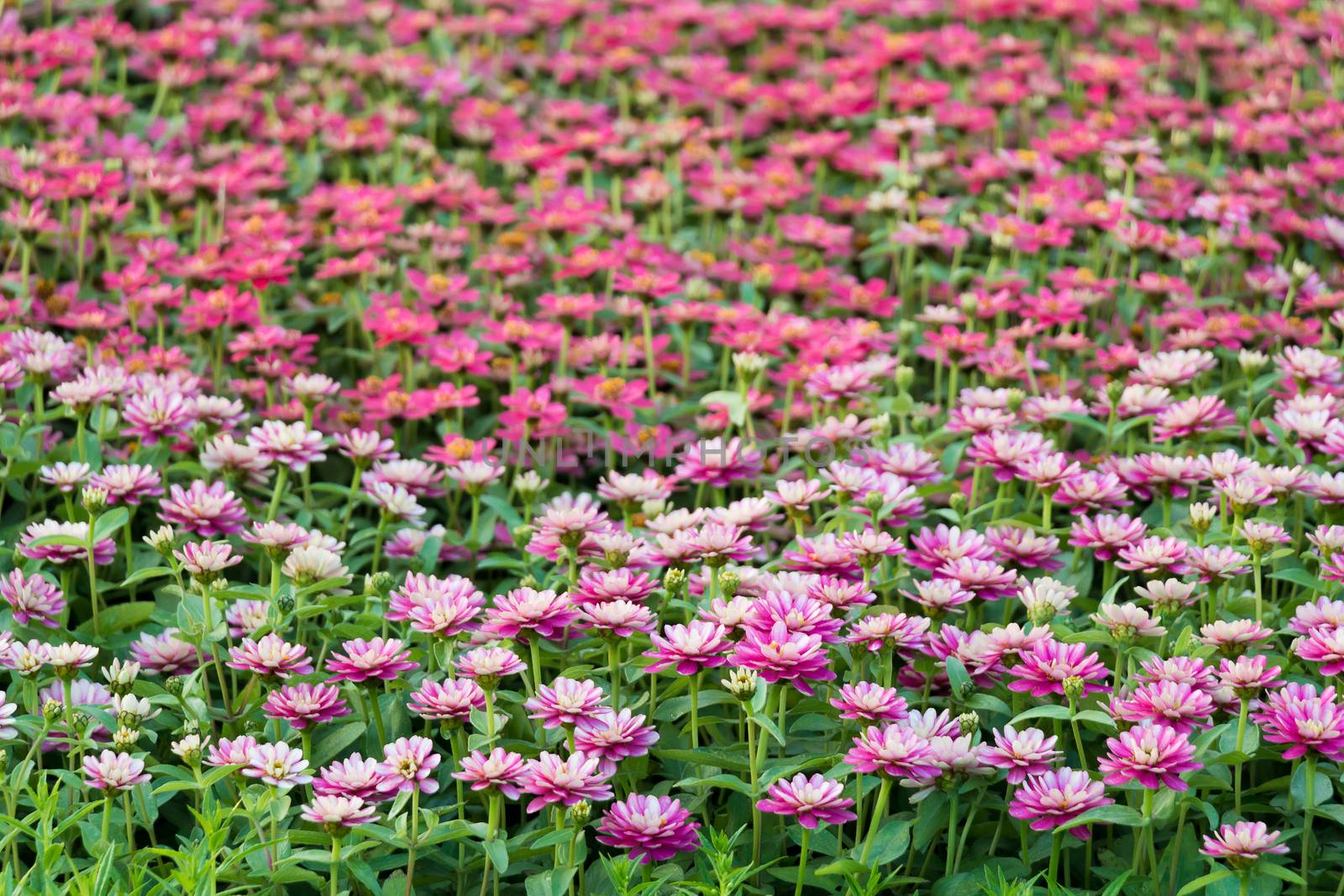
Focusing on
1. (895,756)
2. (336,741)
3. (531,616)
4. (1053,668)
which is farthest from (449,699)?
(1053,668)

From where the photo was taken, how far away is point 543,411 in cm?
306

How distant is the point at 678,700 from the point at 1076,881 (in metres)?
0.66

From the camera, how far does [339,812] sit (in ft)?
6.49

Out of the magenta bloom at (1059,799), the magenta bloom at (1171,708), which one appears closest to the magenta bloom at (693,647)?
the magenta bloom at (1059,799)

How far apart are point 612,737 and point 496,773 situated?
178mm

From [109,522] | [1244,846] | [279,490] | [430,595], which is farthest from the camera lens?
[279,490]

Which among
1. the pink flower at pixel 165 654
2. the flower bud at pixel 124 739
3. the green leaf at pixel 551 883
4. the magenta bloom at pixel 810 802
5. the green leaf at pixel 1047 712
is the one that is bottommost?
the green leaf at pixel 551 883

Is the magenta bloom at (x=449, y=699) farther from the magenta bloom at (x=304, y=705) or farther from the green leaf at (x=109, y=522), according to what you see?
the green leaf at (x=109, y=522)

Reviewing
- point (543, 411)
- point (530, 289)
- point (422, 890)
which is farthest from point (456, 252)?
point (422, 890)

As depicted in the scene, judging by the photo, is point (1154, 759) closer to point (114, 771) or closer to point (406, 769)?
point (406, 769)

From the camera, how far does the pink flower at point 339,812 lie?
1.98 meters

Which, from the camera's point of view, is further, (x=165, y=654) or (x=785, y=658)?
(x=165, y=654)

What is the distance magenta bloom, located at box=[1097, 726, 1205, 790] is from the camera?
200 centimetres

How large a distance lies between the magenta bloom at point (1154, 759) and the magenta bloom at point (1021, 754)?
83 millimetres
